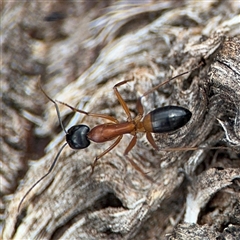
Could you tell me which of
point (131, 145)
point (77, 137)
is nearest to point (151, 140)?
point (131, 145)

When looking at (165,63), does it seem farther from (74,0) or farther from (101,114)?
(74,0)

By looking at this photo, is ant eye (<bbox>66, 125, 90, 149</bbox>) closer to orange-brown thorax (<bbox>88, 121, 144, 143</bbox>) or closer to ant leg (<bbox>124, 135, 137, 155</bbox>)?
orange-brown thorax (<bbox>88, 121, 144, 143</bbox>)

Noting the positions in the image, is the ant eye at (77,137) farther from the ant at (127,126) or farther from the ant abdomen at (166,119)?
the ant abdomen at (166,119)

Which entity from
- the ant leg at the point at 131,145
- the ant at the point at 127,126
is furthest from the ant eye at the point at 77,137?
the ant leg at the point at 131,145

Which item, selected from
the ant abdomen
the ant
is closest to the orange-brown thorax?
the ant

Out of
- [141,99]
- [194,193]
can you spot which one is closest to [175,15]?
[141,99]

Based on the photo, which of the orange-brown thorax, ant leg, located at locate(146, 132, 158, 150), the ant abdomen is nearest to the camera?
the ant abdomen

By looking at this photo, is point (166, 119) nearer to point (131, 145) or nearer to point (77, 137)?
point (131, 145)

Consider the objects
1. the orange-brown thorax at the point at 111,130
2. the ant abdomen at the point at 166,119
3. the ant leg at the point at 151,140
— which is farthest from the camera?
the orange-brown thorax at the point at 111,130
